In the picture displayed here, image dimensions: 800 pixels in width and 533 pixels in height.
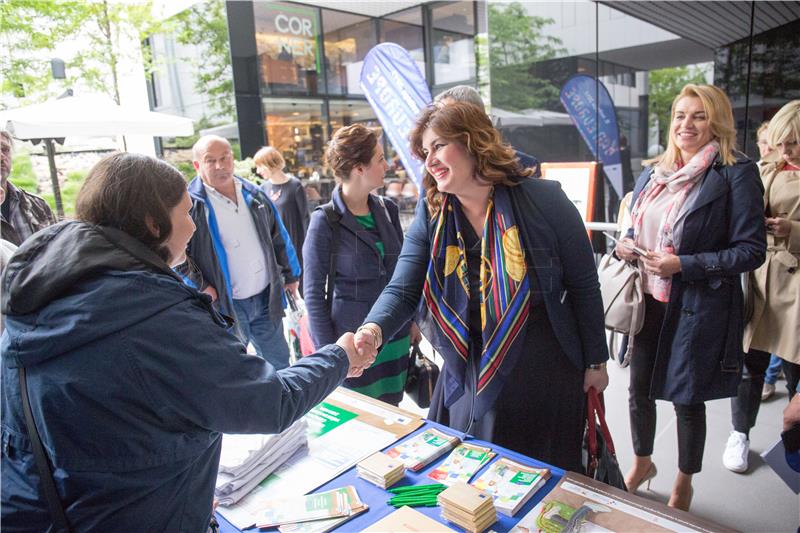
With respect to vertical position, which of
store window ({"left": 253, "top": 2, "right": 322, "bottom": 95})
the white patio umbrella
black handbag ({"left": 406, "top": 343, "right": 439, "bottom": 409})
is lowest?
black handbag ({"left": 406, "top": 343, "right": 439, "bottom": 409})

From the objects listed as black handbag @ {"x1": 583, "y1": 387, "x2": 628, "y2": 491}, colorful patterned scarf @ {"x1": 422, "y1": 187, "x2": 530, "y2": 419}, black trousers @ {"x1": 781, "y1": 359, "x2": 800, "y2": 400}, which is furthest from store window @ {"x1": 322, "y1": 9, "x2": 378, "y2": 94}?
black handbag @ {"x1": 583, "y1": 387, "x2": 628, "y2": 491}

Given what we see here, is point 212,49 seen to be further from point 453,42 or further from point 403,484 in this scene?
point 403,484

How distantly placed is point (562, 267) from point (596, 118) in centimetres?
378

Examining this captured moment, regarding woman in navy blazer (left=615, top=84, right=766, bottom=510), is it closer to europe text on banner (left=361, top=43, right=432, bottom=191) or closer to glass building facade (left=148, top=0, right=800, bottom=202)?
glass building facade (left=148, top=0, right=800, bottom=202)

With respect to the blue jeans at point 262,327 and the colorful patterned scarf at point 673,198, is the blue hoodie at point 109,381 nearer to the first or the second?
the colorful patterned scarf at point 673,198

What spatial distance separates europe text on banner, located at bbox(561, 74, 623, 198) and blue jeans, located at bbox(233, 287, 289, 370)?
3.36m

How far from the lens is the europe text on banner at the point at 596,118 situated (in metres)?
4.75

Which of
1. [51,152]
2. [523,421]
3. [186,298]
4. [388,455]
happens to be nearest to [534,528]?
[388,455]

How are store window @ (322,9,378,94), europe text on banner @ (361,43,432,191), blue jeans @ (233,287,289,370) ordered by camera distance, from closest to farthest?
blue jeans @ (233,287,289,370) → europe text on banner @ (361,43,432,191) → store window @ (322,9,378,94)

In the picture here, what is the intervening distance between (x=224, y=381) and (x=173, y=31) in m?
7.99

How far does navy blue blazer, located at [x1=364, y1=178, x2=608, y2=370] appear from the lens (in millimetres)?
1563

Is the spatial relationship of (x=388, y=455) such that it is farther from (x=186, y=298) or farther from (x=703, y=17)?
(x=703, y=17)

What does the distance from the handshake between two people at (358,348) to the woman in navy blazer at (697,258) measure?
123cm

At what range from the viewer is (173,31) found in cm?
743
